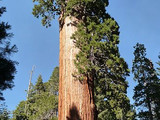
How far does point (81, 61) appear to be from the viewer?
3832mm

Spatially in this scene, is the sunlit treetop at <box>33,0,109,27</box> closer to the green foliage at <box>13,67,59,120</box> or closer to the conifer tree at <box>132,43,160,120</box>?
the green foliage at <box>13,67,59,120</box>

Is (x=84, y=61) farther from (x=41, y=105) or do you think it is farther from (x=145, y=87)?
(x=145, y=87)

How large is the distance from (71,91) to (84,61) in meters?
0.76

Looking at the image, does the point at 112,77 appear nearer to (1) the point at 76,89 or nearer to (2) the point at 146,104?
(1) the point at 76,89

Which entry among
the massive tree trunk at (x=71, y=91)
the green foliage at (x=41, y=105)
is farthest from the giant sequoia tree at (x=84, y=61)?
the green foliage at (x=41, y=105)

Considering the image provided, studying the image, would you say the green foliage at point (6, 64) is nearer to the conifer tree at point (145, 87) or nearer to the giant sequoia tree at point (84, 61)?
the giant sequoia tree at point (84, 61)

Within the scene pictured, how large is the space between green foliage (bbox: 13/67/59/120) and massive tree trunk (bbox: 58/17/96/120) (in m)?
10.0

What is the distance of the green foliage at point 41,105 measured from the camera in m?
13.5

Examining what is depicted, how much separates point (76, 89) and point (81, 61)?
659 millimetres

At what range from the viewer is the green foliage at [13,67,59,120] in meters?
13.5

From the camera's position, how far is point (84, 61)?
12.6 ft

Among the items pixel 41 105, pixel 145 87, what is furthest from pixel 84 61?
pixel 145 87

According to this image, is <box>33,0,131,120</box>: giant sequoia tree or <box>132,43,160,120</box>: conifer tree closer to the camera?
<box>33,0,131,120</box>: giant sequoia tree

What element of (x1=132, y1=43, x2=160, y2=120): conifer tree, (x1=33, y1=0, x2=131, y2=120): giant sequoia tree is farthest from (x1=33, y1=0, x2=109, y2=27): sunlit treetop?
(x1=132, y1=43, x2=160, y2=120): conifer tree
